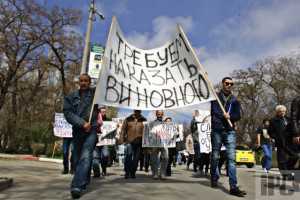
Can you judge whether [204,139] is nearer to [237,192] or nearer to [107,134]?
[107,134]

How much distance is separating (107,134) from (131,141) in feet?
4.35

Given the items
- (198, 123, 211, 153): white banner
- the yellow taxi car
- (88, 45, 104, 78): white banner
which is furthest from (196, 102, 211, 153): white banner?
the yellow taxi car

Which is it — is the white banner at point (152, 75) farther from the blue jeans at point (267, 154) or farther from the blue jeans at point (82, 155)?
the blue jeans at point (267, 154)

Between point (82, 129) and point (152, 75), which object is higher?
point (152, 75)

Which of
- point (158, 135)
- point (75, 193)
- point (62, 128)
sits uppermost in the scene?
point (62, 128)

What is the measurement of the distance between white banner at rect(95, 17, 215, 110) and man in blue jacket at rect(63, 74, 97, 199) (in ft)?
2.02

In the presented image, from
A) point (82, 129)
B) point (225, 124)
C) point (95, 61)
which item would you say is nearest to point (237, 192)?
point (225, 124)

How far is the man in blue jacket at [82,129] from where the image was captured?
6.26 m

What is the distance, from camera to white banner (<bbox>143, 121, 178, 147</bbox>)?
9.70 m

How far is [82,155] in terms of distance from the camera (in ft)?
21.0

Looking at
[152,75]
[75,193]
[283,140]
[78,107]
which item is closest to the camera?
[75,193]

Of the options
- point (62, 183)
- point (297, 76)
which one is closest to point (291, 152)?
point (62, 183)

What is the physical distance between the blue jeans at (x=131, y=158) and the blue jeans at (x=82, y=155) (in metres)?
2.85

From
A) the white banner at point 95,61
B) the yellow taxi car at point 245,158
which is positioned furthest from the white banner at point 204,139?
the yellow taxi car at point 245,158
